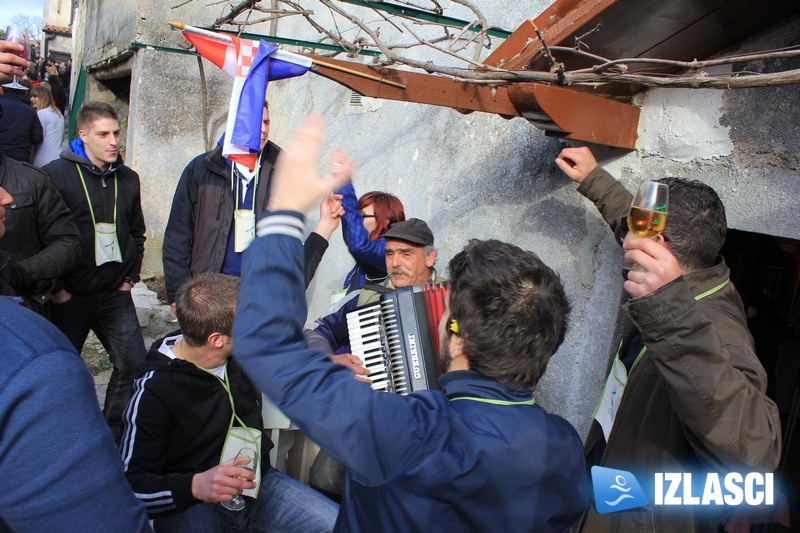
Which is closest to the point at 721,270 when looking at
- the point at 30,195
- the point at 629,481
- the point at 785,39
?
the point at 629,481

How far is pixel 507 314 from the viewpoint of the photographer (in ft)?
4.64

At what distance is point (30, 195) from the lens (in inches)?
124

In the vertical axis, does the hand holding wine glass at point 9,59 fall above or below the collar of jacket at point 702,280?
above

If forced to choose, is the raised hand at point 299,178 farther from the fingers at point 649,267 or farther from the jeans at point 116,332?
the jeans at point 116,332

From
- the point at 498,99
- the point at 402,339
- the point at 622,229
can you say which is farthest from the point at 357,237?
the point at 622,229

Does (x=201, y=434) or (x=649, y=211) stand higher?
(x=649, y=211)

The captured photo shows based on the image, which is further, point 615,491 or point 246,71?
point 246,71

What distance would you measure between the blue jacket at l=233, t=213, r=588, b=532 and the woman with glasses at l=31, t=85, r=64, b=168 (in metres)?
5.68

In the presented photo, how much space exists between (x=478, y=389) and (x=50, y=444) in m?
0.84

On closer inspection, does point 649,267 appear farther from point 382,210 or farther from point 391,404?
point 382,210

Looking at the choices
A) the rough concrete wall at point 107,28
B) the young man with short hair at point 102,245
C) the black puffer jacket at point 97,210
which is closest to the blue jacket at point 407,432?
the young man with short hair at point 102,245

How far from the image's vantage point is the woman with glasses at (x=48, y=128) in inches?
235

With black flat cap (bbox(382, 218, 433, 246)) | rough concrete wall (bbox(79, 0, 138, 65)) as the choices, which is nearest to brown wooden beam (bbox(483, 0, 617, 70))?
black flat cap (bbox(382, 218, 433, 246))

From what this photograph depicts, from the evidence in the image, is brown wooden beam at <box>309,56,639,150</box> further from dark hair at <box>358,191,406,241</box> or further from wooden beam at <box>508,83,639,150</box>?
dark hair at <box>358,191,406,241</box>
